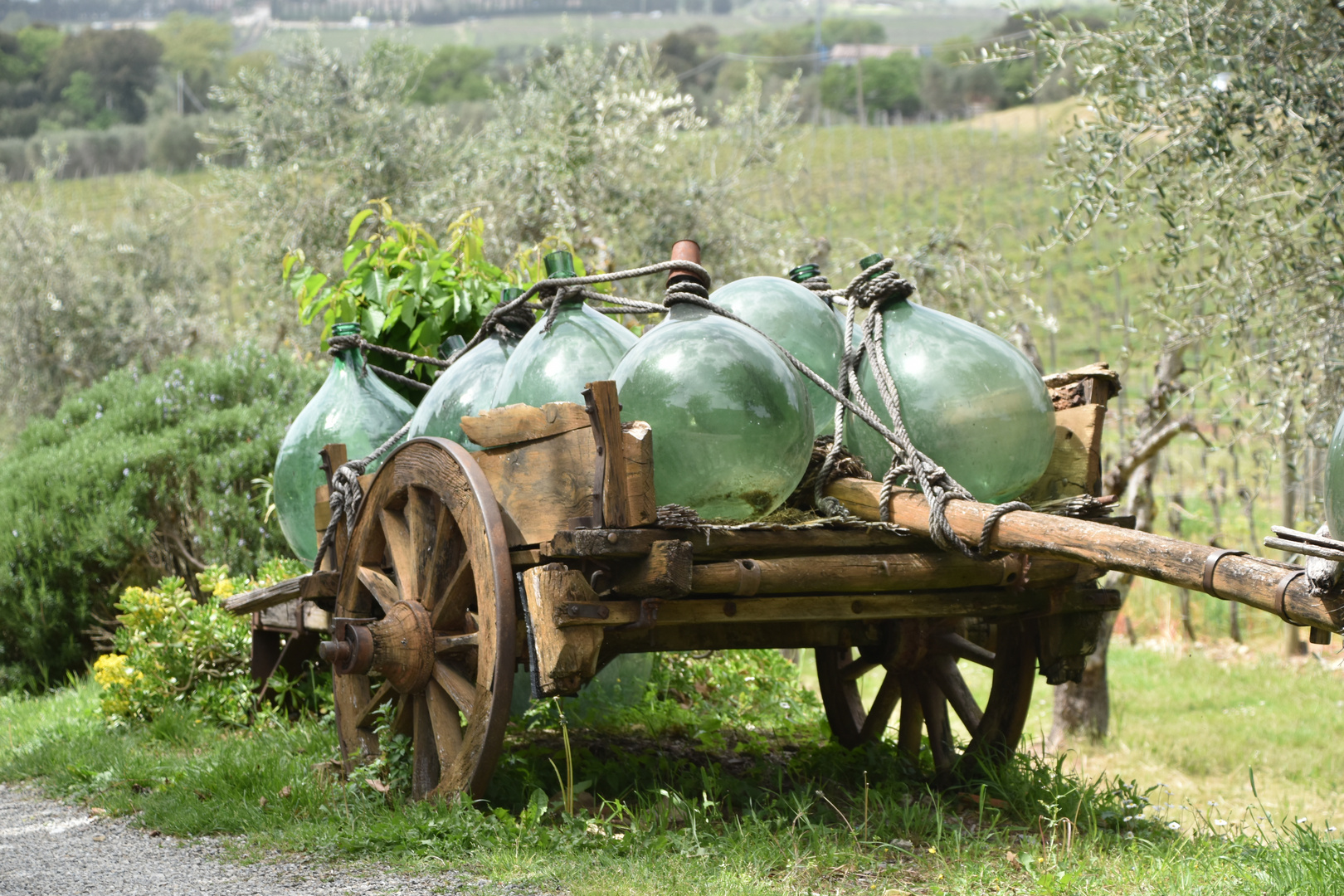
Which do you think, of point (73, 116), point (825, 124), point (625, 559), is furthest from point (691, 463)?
point (73, 116)

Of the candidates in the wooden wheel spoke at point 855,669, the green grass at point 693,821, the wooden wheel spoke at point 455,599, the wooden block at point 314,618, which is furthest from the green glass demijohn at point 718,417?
the wooden block at point 314,618

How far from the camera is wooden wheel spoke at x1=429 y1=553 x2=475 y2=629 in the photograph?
3.15 metres

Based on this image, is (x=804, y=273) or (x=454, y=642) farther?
(x=804, y=273)

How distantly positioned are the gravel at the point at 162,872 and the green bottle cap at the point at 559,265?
1.69m

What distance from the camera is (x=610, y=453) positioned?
2.66m

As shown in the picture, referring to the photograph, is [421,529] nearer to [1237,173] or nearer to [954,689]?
[954,689]

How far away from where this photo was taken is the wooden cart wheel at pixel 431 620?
9.59 ft

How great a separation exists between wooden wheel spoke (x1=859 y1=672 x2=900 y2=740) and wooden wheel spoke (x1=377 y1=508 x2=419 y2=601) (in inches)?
71.5

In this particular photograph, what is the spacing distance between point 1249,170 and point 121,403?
286 inches

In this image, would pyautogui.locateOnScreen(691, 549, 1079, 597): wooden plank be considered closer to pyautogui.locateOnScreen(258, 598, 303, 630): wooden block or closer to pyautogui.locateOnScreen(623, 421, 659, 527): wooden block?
pyautogui.locateOnScreen(623, 421, 659, 527): wooden block

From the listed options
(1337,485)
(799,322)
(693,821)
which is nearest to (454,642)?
(693,821)

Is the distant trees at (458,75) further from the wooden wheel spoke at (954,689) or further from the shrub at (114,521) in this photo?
the wooden wheel spoke at (954,689)

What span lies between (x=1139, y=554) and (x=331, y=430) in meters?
2.83

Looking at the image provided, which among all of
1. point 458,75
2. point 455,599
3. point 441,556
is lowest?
point 455,599
